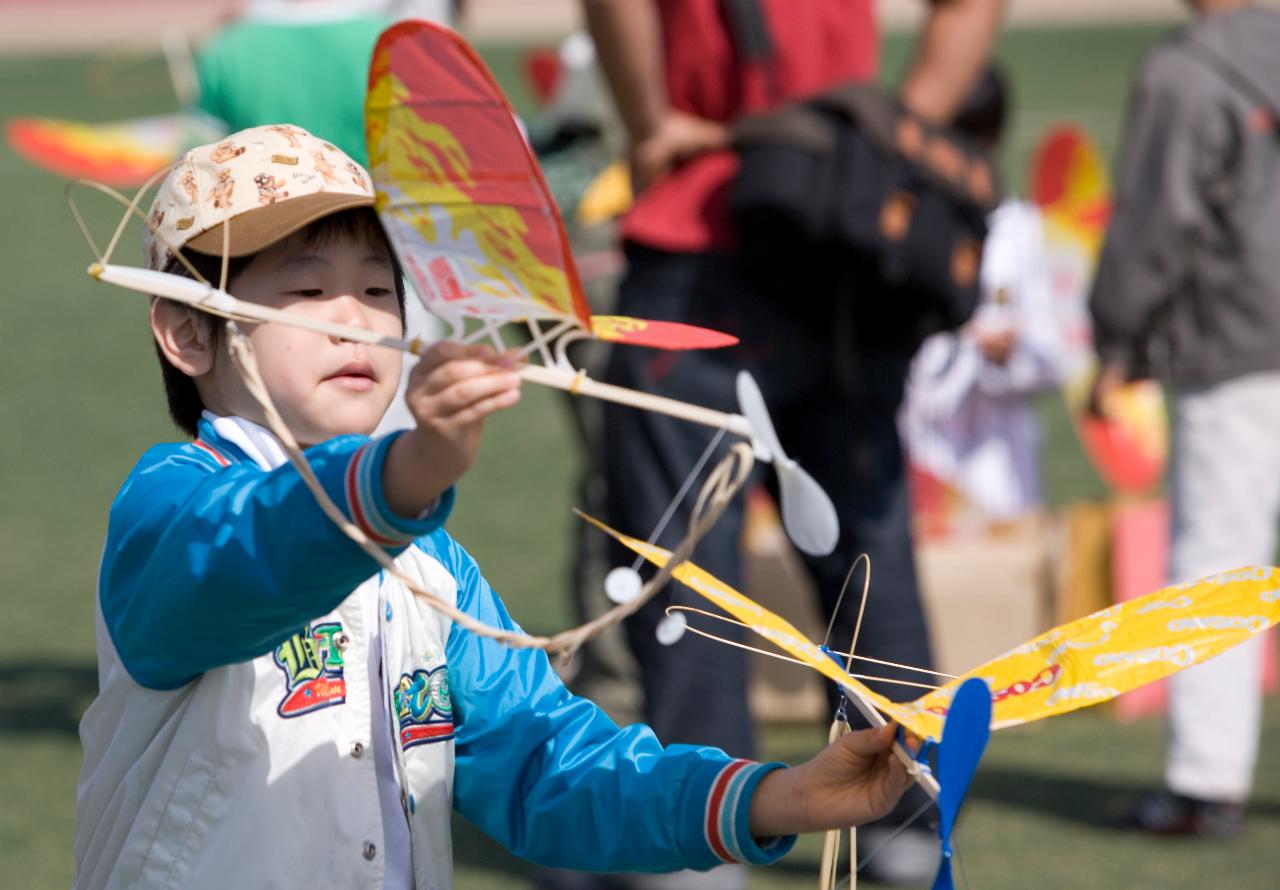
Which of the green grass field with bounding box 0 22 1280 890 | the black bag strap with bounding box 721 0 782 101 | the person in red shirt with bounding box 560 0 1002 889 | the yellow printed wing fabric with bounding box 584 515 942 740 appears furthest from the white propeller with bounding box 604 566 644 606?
the black bag strap with bounding box 721 0 782 101

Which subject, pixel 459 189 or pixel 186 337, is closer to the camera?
pixel 459 189

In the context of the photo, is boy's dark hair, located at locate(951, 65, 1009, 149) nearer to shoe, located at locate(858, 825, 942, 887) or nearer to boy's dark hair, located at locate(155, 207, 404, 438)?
shoe, located at locate(858, 825, 942, 887)

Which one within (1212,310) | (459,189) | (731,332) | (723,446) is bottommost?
(1212,310)

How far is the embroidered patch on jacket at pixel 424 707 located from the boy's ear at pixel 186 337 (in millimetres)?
335

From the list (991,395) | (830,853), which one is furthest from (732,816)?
(991,395)

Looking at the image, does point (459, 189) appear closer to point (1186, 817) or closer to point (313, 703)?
point (313, 703)

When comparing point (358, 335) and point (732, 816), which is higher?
point (358, 335)

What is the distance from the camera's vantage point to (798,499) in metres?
1.36

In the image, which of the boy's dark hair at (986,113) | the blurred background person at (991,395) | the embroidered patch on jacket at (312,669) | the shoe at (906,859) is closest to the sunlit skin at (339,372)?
the embroidered patch on jacket at (312,669)

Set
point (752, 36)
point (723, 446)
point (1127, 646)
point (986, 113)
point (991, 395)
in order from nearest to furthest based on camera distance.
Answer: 1. point (1127, 646)
2. point (723, 446)
3. point (752, 36)
4. point (986, 113)
5. point (991, 395)

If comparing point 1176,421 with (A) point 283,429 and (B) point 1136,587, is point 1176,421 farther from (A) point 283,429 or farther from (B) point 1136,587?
(A) point 283,429

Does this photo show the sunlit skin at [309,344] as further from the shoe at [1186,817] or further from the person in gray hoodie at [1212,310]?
the shoe at [1186,817]

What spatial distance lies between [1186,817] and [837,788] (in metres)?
2.34

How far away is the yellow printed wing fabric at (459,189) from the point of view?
1225mm
